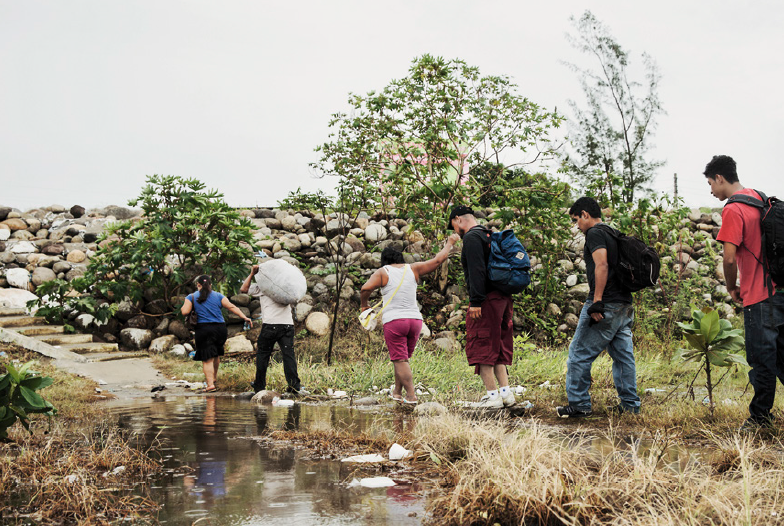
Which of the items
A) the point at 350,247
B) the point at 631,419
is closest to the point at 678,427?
the point at 631,419

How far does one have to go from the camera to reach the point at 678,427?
17.9ft

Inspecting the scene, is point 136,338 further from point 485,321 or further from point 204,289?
point 485,321

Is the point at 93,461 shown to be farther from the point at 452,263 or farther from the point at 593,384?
the point at 452,263

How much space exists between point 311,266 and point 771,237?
33.6 feet

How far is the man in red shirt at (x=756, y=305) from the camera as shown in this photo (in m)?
4.95

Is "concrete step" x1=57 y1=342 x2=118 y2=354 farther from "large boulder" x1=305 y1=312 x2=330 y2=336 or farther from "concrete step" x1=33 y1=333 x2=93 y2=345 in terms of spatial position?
"large boulder" x1=305 y1=312 x2=330 y2=336

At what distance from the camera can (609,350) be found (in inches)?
247

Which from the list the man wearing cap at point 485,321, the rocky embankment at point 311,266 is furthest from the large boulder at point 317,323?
the man wearing cap at point 485,321

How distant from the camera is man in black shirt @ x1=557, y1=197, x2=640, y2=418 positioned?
5973 mm

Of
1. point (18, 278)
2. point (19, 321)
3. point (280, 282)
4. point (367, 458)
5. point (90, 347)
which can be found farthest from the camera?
point (18, 278)

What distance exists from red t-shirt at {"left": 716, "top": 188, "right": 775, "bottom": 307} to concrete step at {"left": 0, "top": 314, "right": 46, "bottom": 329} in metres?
12.8

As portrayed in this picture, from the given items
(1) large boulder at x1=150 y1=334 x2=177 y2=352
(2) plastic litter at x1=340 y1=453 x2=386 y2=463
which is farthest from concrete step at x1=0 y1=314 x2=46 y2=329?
(2) plastic litter at x1=340 y1=453 x2=386 y2=463

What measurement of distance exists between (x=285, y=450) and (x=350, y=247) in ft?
30.1

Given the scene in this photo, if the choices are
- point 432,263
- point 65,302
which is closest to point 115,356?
point 65,302
